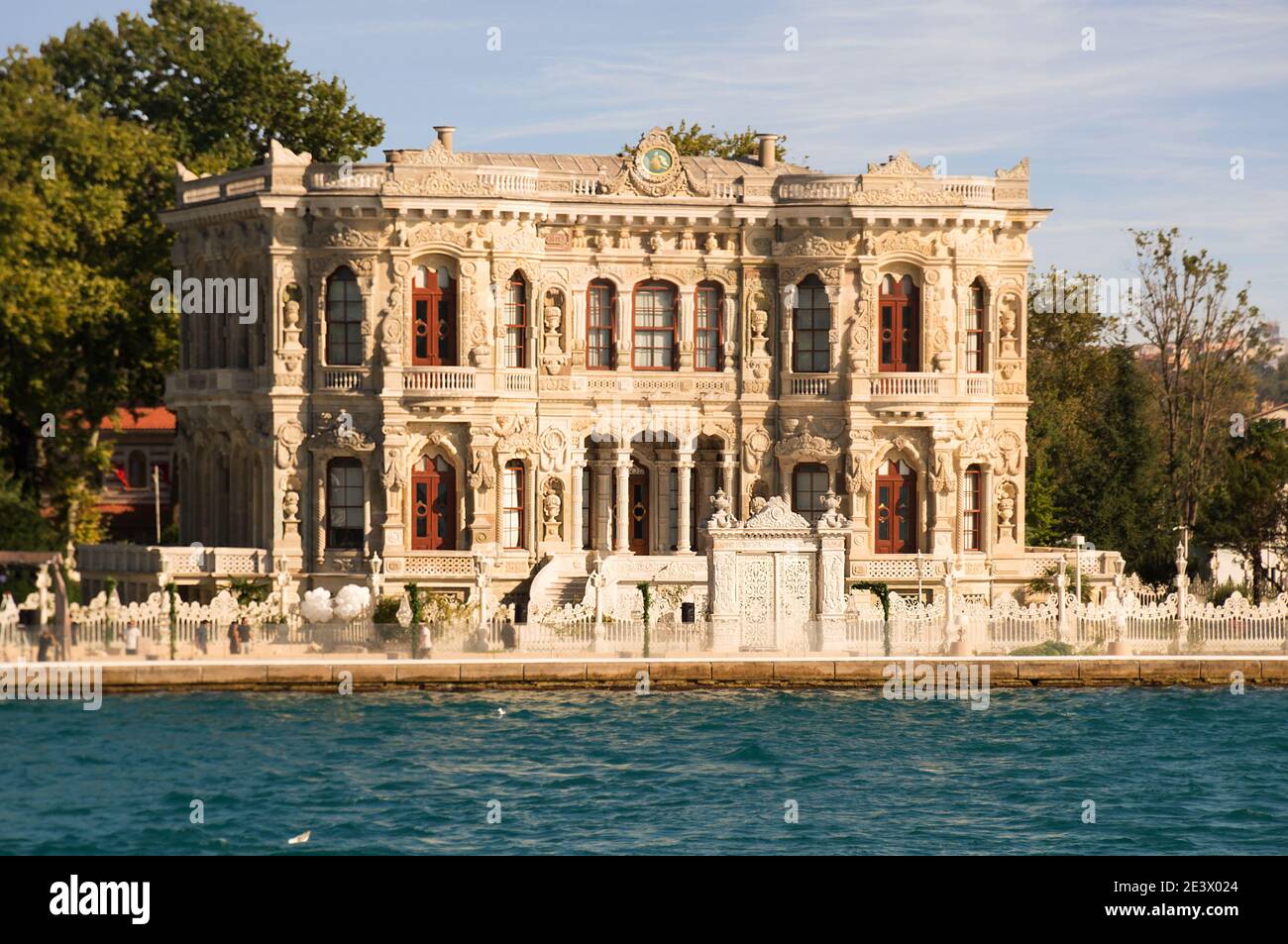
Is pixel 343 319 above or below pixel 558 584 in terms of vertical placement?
above

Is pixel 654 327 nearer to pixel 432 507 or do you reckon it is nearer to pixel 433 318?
pixel 433 318

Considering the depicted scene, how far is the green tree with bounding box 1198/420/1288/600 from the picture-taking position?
5491 centimetres

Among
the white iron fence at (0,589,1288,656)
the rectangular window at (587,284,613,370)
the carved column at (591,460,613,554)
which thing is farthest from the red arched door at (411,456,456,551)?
the white iron fence at (0,589,1288,656)

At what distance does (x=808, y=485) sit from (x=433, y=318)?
832 centimetres

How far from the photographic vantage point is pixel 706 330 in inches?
2157

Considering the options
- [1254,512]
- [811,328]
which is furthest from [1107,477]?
[811,328]

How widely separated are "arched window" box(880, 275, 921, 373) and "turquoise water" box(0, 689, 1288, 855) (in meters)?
9.02

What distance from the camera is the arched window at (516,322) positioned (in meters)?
53.5

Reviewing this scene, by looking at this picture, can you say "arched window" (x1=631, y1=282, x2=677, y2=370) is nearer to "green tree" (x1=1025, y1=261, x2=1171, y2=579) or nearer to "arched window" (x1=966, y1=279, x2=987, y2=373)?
"arched window" (x1=966, y1=279, x2=987, y2=373)

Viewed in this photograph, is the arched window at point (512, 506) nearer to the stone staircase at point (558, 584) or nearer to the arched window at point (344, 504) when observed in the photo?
the stone staircase at point (558, 584)

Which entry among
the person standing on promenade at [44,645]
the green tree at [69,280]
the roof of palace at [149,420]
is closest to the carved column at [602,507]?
the green tree at [69,280]
